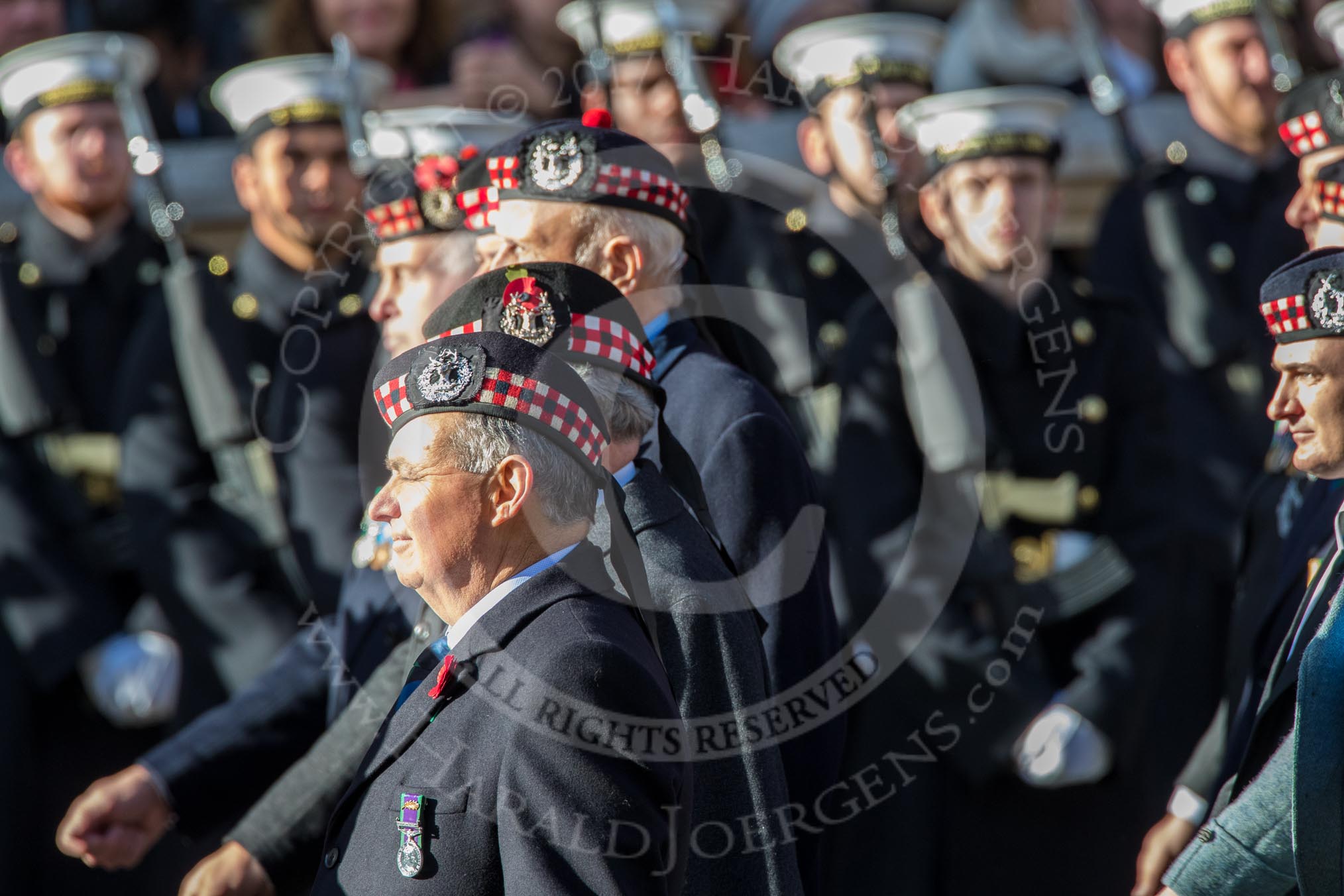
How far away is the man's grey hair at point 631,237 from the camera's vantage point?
3391mm

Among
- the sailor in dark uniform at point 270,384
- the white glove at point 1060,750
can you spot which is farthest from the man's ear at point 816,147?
the white glove at point 1060,750

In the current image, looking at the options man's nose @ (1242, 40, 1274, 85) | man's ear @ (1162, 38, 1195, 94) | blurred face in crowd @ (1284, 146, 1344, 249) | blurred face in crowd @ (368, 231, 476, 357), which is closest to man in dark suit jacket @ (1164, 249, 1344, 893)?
blurred face in crowd @ (1284, 146, 1344, 249)

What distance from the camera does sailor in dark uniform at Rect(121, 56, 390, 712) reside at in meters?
5.06

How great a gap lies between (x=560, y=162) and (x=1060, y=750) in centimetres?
208

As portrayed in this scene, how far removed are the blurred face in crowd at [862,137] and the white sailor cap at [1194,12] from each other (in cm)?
91

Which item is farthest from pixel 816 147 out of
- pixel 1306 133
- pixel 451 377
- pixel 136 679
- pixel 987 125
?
pixel 451 377

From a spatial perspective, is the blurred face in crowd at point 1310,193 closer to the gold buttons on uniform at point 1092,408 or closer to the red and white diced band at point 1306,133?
the red and white diced band at point 1306,133

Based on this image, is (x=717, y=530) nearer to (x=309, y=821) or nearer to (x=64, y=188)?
(x=309, y=821)

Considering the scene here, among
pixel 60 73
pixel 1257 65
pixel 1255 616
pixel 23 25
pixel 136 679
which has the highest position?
pixel 23 25

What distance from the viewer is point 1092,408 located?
16.4 ft

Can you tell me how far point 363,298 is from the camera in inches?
210

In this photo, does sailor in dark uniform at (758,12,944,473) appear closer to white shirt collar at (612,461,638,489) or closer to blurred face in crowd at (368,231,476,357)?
blurred face in crowd at (368,231,476,357)

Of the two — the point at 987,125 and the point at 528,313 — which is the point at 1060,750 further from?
the point at 528,313

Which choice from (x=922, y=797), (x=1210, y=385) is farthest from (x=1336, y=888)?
(x=1210, y=385)
